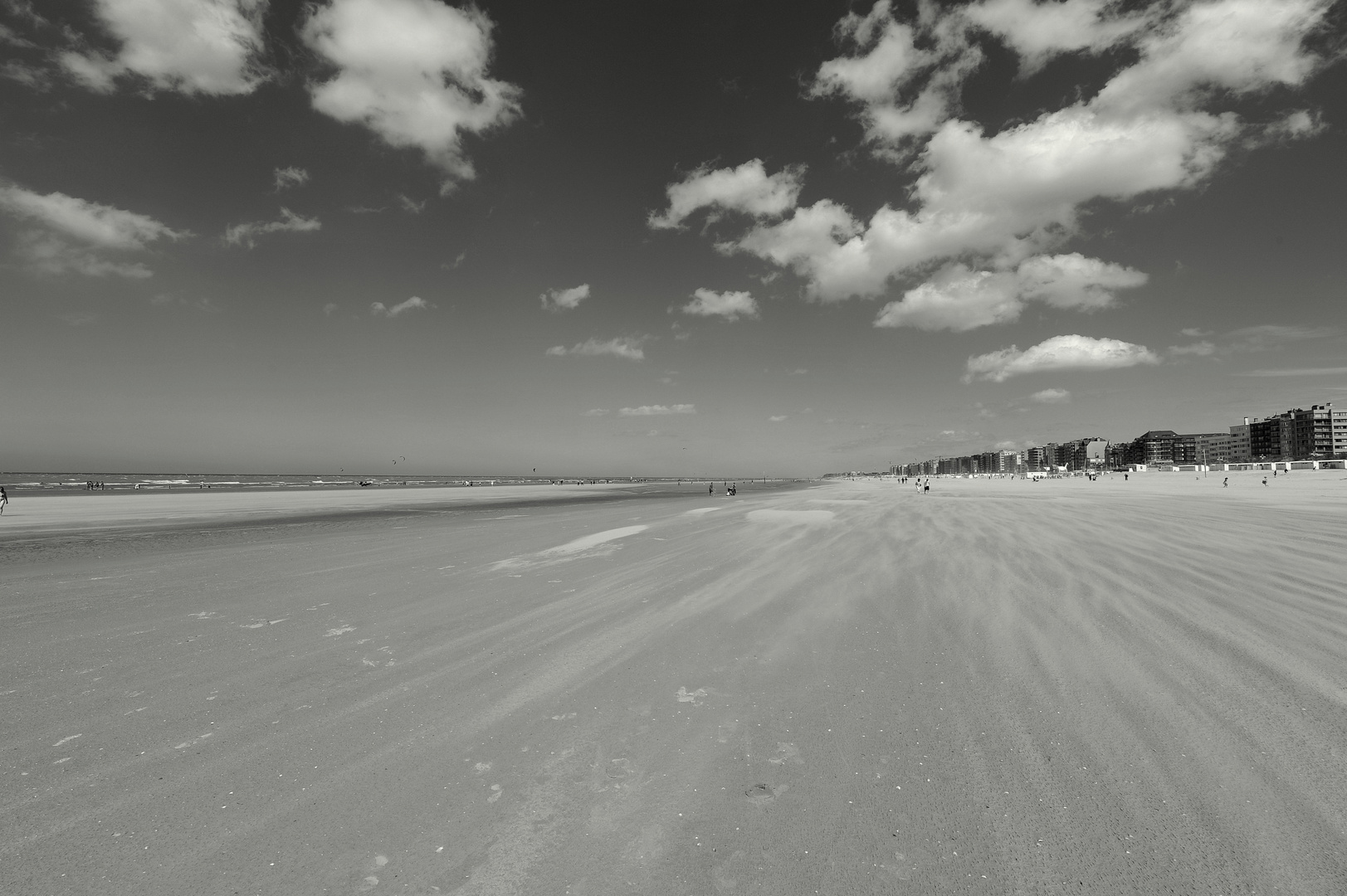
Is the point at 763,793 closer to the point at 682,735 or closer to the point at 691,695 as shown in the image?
the point at 682,735

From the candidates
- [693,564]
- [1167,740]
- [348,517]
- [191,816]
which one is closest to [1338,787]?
[1167,740]

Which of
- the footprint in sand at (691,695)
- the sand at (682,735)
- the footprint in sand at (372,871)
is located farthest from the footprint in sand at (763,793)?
the footprint in sand at (372,871)

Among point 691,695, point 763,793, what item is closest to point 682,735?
point 691,695

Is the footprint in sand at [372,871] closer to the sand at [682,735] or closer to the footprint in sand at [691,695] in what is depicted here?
the sand at [682,735]

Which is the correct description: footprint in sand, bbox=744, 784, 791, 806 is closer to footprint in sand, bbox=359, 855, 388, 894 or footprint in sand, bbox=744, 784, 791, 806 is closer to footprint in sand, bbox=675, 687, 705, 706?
footprint in sand, bbox=675, 687, 705, 706

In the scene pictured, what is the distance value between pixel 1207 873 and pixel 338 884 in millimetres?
4256

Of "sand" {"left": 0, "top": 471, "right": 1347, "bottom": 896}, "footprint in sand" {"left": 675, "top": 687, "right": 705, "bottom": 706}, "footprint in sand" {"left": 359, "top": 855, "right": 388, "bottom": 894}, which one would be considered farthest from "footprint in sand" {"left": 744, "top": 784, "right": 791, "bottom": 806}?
"footprint in sand" {"left": 359, "top": 855, "right": 388, "bottom": 894}

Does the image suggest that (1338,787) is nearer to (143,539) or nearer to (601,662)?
(601,662)

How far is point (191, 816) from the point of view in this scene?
3.28 m

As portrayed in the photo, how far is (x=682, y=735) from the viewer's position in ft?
14.0

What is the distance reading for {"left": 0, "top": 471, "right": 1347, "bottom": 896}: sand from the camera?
288cm

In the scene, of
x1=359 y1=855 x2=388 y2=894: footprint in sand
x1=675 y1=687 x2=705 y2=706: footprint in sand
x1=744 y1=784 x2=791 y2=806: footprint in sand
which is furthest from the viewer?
x1=675 y1=687 x2=705 y2=706: footprint in sand

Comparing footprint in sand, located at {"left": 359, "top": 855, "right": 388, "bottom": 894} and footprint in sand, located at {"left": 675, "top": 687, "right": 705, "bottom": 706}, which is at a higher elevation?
footprint in sand, located at {"left": 359, "top": 855, "right": 388, "bottom": 894}

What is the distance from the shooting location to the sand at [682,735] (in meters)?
2.88
